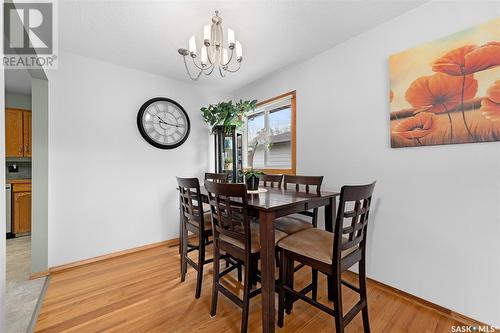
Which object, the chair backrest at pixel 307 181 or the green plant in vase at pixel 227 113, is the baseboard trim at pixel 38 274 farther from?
the chair backrest at pixel 307 181

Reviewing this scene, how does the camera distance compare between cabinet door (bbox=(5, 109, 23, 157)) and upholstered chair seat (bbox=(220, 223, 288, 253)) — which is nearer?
upholstered chair seat (bbox=(220, 223, 288, 253))

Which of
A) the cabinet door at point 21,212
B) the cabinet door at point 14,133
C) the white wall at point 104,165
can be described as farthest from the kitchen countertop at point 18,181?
the white wall at point 104,165

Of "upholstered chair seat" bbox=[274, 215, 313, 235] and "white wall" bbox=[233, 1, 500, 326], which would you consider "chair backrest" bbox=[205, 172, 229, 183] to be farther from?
"white wall" bbox=[233, 1, 500, 326]

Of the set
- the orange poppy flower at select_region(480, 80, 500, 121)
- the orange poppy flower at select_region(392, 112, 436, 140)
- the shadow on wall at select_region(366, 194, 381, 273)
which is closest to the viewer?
the orange poppy flower at select_region(480, 80, 500, 121)

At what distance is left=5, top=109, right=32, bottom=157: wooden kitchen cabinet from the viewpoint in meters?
3.47

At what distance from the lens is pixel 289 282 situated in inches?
62.4

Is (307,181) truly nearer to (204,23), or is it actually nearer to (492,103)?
(492,103)

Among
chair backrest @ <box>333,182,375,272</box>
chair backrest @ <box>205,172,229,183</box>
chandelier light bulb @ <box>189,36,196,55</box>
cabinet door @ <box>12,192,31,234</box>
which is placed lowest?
cabinet door @ <box>12,192,31,234</box>

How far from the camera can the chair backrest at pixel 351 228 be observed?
3.74ft

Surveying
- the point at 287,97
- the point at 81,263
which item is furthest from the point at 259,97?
the point at 81,263

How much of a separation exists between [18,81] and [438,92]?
5205 mm

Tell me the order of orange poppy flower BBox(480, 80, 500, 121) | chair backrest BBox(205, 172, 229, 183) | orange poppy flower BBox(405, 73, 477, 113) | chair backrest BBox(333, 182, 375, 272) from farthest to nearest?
chair backrest BBox(205, 172, 229, 183) → orange poppy flower BBox(405, 73, 477, 113) → orange poppy flower BBox(480, 80, 500, 121) → chair backrest BBox(333, 182, 375, 272)

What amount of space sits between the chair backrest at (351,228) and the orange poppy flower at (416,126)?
2.82 feet

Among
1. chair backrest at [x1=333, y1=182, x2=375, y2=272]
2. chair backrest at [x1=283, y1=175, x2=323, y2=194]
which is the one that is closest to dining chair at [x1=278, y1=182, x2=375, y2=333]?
chair backrest at [x1=333, y1=182, x2=375, y2=272]
